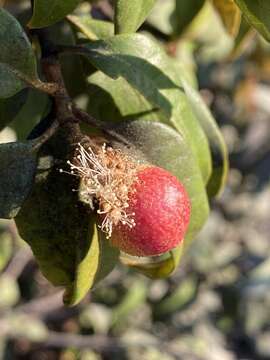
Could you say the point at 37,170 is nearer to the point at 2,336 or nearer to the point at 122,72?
the point at 122,72

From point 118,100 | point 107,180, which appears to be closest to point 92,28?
point 118,100

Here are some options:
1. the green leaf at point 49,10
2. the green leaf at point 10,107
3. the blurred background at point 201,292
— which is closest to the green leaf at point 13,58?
the green leaf at point 49,10

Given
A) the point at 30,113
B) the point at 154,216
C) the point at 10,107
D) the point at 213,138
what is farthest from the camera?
the point at 30,113

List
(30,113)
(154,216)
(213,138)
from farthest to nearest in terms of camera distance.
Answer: (30,113) → (213,138) → (154,216)

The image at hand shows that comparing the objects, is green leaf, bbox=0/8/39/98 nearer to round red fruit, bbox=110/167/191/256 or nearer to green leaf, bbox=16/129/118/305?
green leaf, bbox=16/129/118/305

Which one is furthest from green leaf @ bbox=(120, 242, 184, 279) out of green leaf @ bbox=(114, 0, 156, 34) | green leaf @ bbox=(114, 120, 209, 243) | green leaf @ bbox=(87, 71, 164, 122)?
green leaf @ bbox=(114, 0, 156, 34)

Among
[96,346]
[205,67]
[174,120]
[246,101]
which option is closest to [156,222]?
[174,120]

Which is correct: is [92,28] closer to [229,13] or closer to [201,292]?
[229,13]
